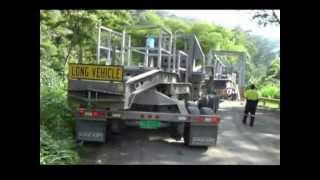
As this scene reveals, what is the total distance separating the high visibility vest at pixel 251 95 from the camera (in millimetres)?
8289

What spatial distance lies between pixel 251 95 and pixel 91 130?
2.55 meters

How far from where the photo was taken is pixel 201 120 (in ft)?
25.9

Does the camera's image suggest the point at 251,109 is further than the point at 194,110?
Yes

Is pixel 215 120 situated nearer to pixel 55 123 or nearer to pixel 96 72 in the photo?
pixel 96 72

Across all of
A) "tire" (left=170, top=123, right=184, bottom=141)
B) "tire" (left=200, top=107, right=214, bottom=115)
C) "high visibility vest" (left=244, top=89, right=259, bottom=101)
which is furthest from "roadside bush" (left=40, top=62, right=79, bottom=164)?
"high visibility vest" (left=244, top=89, right=259, bottom=101)

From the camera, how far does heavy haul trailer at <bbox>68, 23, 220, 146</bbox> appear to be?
7496 mm

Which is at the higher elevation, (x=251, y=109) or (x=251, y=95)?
(x=251, y=95)

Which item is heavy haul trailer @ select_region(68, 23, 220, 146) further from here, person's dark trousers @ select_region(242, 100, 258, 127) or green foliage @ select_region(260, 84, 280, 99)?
green foliage @ select_region(260, 84, 280, 99)

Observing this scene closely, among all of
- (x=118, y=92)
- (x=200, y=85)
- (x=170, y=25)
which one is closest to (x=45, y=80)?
(x=118, y=92)

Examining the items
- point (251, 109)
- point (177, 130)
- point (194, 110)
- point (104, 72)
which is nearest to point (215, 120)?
point (194, 110)

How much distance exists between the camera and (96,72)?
736 cm

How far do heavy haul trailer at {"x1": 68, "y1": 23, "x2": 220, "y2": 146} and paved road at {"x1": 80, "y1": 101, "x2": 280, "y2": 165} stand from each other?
16 cm
